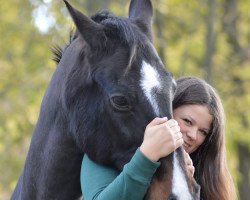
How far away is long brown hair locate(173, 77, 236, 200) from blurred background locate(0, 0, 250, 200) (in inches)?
280

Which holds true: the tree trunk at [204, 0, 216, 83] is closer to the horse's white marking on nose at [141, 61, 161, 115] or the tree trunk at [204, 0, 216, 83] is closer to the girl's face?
the girl's face

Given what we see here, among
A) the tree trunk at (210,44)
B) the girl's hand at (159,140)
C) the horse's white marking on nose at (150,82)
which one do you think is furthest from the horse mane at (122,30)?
the tree trunk at (210,44)

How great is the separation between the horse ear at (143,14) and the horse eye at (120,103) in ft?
1.55

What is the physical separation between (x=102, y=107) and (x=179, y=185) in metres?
0.59

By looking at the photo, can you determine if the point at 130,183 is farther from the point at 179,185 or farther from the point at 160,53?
the point at 160,53

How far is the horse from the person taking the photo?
10.6ft

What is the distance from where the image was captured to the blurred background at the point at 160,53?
40.3ft

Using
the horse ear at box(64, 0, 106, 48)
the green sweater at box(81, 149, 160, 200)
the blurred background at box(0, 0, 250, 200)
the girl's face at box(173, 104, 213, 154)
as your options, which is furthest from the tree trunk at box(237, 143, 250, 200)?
the green sweater at box(81, 149, 160, 200)

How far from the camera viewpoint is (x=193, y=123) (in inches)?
154

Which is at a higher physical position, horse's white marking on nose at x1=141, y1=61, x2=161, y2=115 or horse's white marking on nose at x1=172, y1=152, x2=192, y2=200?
horse's white marking on nose at x1=141, y1=61, x2=161, y2=115

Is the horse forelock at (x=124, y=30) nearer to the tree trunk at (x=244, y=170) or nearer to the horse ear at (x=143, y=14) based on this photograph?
the horse ear at (x=143, y=14)

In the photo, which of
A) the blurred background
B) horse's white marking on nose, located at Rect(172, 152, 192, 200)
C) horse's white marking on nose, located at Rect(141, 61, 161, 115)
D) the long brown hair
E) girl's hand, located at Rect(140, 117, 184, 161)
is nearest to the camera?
horse's white marking on nose, located at Rect(172, 152, 192, 200)

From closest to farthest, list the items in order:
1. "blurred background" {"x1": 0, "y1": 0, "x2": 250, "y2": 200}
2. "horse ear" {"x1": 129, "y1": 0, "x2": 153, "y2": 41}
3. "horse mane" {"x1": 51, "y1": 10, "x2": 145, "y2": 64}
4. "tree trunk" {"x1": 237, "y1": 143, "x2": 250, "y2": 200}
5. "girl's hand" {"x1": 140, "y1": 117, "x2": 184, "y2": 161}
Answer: "girl's hand" {"x1": 140, "y1": 117, "x2": 184, "y2": 161} → "horse mane" {"x1": 51, "y1": 10, "x2": 145, "y2": 64} → "horse ear" {"x1": 129, "y1": 0, "x2": 153, "y2": 41} → "blurred background" {"x1": 0, "y1": 0, "x2": 250, "y2": 200} → "tree trunk" {"x1": 237, "y1": 143, "x2": 250, "y2": 200}

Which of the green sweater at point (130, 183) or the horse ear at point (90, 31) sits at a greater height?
the horse ear at point (90, 31)
